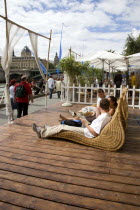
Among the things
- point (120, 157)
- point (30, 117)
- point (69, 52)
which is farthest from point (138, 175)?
point (69, 52)

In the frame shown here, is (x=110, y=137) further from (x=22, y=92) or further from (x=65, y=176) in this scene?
(x=22, y=92)

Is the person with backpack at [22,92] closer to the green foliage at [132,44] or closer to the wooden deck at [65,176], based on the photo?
the wooden deck at [65,176]

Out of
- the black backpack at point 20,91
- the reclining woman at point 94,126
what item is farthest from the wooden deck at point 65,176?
the black backpack at point 20,91

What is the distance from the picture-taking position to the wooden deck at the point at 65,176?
1.90 metres

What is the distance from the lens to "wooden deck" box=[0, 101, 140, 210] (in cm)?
190

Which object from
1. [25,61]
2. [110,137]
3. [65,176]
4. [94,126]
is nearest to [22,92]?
[94,126]

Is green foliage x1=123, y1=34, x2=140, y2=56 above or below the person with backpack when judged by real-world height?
above

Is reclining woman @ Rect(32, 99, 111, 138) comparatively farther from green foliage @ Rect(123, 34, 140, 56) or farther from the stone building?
the stone building

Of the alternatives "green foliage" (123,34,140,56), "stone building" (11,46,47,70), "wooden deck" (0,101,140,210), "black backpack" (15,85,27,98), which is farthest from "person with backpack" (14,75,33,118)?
"stone building" (11,46,47,70)

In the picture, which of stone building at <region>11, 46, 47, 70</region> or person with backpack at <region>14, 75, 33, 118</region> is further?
stone building at <region>11, 46, 47, 70</region>

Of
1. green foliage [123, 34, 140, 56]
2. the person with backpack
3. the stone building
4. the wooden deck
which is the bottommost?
the wooden deck

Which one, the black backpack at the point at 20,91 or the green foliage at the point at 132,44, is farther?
the green foliage at the point at 132,44

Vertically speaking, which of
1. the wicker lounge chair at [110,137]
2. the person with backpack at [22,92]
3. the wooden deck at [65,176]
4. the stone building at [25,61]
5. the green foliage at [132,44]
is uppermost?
the stone building at [25,61]

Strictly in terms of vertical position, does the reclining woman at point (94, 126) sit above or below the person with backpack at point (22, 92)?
below
